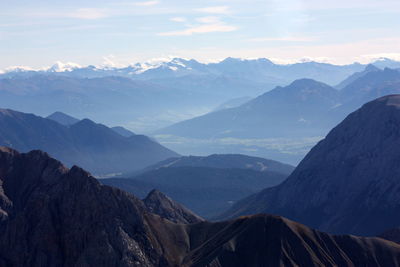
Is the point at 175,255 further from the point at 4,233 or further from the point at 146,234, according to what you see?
the point at 4,233

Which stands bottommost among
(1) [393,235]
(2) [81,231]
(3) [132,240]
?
(1) [393,235]

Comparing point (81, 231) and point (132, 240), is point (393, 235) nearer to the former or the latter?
point (132, 240)

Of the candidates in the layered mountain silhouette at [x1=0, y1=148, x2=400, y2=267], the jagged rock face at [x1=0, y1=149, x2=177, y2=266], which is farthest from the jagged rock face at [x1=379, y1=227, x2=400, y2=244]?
the jagged rock face at [x1=0, y1=149, x2=177, y2=266]

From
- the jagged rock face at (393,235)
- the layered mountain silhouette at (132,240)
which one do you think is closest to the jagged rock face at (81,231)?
the layered mountain silhouette at (132,240)

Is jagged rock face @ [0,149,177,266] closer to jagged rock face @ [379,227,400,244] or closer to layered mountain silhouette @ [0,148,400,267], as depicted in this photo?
layered mountain silhouette @ [0,148,400,267]

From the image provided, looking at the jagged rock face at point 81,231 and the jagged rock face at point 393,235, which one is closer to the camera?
the jagged rock face at point 81,231

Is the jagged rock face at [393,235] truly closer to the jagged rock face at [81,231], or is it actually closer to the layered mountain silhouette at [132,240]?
the layered mountain silhouette at [132,240]

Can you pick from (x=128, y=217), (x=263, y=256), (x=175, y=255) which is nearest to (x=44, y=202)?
(x=128, y=217)

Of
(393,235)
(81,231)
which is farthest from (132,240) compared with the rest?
(393,235)
